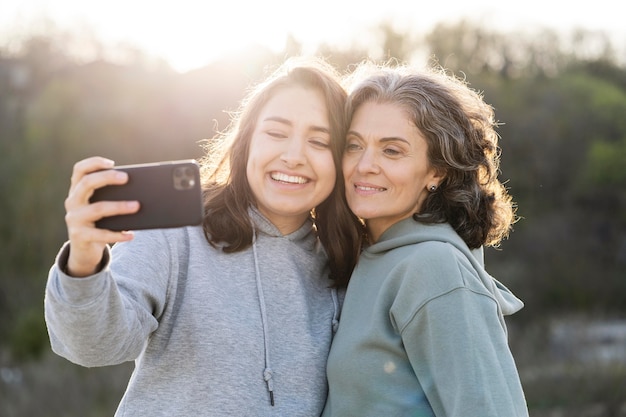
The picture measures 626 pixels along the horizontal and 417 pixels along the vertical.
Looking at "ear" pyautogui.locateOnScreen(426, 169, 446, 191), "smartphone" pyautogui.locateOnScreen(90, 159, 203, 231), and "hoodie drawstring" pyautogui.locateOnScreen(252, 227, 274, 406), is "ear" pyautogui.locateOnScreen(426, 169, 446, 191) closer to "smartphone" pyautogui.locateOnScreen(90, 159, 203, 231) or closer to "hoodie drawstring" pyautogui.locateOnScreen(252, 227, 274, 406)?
"hoodie drawstring" pyautogui.locateOnScreen(252, 227, 274, 406)

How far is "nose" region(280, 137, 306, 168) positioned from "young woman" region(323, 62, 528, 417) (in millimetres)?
192

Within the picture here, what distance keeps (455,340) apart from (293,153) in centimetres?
81

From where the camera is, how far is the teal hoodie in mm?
2117

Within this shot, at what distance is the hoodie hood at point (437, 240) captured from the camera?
93.4 inches

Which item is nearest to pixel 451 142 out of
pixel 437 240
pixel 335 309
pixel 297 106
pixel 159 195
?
pixel 437 240

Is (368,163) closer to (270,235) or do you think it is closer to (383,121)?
(383,121)

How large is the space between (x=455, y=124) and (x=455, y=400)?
3.12 feet

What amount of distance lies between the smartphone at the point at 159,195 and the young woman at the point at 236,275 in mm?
27

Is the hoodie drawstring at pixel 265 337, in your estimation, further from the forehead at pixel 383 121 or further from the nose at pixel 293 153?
the forehead at pixel 383 121

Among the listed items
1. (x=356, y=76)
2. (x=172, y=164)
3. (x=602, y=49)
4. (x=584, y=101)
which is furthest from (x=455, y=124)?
(x=602, y=49)

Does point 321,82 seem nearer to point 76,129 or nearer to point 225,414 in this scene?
point 225,414

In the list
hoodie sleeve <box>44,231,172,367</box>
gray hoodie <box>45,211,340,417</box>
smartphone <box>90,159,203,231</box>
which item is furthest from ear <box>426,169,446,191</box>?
smartphone <box>90,159,203,231</box>

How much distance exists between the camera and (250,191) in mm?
2691

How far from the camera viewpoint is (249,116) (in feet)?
8.99
